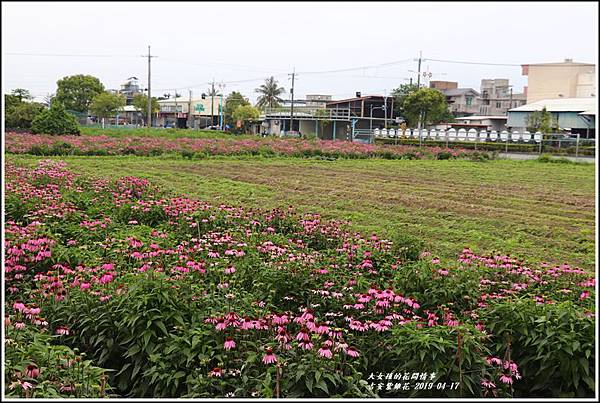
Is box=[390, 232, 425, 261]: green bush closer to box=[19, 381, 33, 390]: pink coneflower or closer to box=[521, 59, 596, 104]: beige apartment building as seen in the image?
box=[19, 381, 33, 390]: pink coneflower

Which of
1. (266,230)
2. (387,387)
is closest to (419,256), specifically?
(266,230)

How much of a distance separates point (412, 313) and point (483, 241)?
4159 mm

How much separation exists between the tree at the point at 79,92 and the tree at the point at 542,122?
2552cm

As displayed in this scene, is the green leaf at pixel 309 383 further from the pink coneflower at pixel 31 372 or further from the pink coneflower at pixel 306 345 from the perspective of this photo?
the pink coneflower at pixel 31 372

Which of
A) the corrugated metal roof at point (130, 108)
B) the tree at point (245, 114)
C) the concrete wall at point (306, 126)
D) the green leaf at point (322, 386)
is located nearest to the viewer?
the green leaf at point (322, 386)

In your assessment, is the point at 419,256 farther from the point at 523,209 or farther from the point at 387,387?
the point at 523,209

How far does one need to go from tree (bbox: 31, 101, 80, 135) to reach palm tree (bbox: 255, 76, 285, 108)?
119 feet

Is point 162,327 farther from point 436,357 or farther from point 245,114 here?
point 245,114

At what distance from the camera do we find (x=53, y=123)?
2370 centimetres

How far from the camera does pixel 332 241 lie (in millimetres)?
5945

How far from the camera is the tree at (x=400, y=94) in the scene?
124 feet

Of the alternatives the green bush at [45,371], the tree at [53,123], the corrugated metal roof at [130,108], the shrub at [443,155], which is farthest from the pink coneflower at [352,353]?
the corrugated metal roof at [130,108]

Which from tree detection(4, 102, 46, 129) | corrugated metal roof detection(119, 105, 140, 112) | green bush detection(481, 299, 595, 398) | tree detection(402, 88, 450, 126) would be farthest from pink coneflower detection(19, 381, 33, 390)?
corrugated metal roof detection(119, 105, 140, 112)

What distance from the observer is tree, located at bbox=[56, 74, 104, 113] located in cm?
4312
